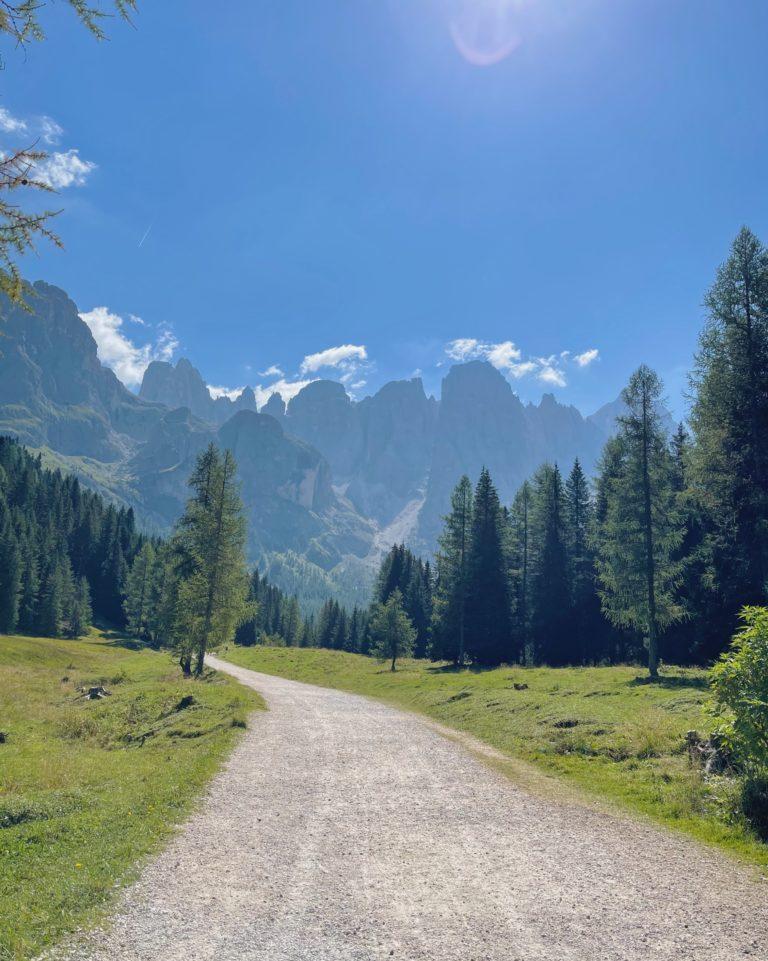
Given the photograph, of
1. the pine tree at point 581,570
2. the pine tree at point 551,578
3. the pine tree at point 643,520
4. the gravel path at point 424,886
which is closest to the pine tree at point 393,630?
the pine tree at point 551,578

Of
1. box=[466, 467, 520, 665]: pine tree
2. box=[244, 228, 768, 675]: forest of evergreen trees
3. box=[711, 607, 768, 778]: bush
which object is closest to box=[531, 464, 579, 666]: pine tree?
box=[244, 228, 768, 675]: forest of evergreen trees

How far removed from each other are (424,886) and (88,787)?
879cm

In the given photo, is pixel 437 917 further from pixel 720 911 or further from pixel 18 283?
pixel 18 283

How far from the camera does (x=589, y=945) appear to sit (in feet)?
22.0

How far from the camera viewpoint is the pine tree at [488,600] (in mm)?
53750

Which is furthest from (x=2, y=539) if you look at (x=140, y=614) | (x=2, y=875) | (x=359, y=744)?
(x=2, y=875)

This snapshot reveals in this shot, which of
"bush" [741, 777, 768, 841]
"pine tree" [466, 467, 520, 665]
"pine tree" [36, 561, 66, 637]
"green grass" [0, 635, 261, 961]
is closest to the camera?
"green grass" [0, 635, 261, 961]

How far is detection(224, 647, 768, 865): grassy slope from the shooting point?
11844 millimetres

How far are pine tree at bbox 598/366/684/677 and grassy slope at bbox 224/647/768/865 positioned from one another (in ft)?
13.2

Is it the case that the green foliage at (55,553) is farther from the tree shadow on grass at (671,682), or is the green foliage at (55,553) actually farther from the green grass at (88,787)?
the tree shadow on grass at (671,682)

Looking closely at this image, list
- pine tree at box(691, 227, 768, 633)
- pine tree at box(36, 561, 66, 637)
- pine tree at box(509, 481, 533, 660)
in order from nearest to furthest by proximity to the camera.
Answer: pine tree at box(691, 227, 768, 633)
pine tree at box(509, 481, 533, 660)
pine tree at box(36, 561, 66, 637)

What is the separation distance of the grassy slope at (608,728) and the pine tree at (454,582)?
11670 mm

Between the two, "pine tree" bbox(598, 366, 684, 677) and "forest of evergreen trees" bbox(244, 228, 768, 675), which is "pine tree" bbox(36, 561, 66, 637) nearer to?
"forest of evergreen trees" bbox(244, 228, 768, 675)

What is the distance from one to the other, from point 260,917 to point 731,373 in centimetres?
2830
